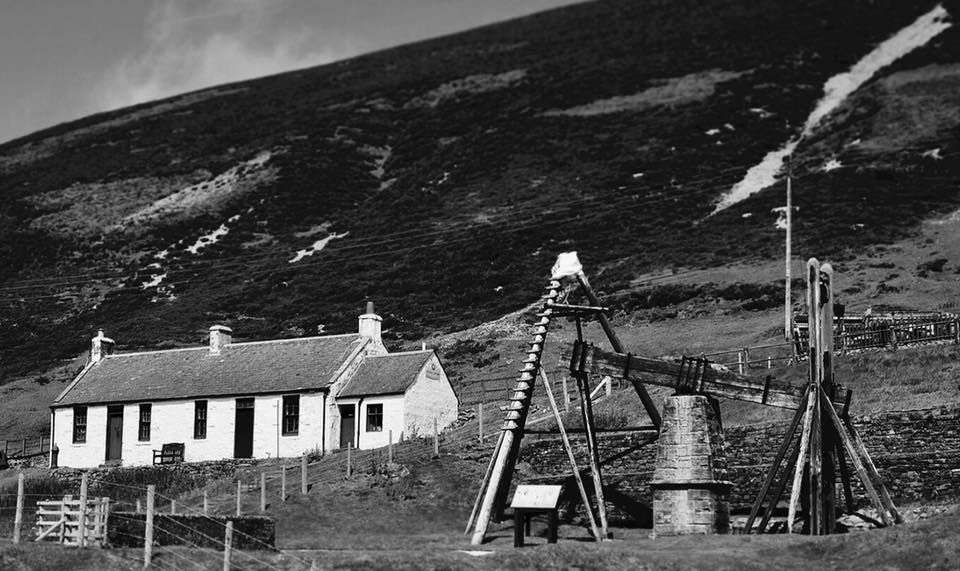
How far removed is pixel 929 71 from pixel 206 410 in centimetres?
9648

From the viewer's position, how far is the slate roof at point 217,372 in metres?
50.3

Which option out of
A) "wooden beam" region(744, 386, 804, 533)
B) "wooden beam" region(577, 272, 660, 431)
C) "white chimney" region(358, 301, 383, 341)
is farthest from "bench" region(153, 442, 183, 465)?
"wooden beam" region(744, 386, 804, 533)

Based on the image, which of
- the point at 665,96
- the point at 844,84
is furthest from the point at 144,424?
the point at 844,84

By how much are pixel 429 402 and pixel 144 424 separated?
12.1 m

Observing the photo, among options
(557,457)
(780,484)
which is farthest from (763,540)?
(557,457)

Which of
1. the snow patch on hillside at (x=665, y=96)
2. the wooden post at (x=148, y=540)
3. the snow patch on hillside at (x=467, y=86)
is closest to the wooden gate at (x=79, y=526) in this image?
the wooden post at (x=148, y=540)

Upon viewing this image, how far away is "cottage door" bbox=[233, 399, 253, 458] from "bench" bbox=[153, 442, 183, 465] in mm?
2340

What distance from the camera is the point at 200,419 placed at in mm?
50875

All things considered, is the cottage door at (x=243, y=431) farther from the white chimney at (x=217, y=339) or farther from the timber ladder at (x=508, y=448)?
the timber ladder at (x=508, y=448)

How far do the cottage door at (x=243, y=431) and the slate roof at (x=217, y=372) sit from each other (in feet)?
1.85

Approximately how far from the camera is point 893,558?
2239 centimetres

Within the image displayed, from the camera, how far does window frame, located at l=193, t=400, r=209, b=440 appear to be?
50594 millimetres

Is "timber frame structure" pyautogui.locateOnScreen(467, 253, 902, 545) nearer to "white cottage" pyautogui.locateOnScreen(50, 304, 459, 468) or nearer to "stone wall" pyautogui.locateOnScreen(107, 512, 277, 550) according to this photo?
"stone wall" pyautogui.locateOnScreen(107, 512, 277, 550)

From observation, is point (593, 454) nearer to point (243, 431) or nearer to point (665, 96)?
point (243, 431)
